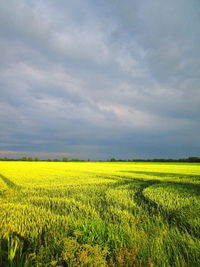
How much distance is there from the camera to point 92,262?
2.00 m

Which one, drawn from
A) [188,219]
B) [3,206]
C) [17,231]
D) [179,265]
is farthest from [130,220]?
[3,206]

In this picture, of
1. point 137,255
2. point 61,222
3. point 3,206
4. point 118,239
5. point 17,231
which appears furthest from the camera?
point 3,206

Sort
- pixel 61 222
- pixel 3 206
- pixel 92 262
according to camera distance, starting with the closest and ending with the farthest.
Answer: pixel 92 262 < pixel 61 222 < pixel 3 206

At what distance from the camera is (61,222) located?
3416mm

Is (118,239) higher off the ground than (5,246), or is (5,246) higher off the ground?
(118,239)

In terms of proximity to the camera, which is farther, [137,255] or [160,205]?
[160,205]

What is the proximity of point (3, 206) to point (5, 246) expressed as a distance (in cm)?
236

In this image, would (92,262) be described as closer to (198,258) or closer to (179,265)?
(179,265)

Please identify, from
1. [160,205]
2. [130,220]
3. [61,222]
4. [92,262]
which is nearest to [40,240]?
[61,222]

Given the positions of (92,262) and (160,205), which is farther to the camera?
(160,205)

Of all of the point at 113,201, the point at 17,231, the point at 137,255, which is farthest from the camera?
the point at 113,201

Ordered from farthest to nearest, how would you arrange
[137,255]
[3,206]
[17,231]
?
1. [3,206]
2. [17,231]
3. [137,255]

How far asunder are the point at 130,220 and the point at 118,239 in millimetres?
978

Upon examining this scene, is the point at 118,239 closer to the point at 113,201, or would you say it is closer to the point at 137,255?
the point at 137,255
